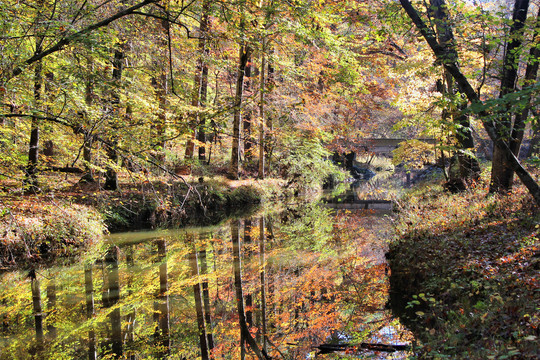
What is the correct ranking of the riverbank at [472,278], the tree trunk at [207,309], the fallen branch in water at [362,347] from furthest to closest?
the tree trunk at [207,309] < the fallen branch in water at [362,347] < the riverbank at [472,278]

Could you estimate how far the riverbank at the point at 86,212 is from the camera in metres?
7.17

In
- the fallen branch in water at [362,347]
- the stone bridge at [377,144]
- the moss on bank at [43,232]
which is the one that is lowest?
the fallen branch in water at [362,347]

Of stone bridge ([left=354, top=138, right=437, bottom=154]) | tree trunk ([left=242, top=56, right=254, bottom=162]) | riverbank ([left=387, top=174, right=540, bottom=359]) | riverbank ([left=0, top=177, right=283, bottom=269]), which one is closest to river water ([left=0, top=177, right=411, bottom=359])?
riverbank ([left=387, top=174, right=540, bottom=359])

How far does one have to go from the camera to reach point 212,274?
7.81 metres

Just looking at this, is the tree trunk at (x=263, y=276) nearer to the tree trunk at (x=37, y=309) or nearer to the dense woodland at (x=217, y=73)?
the dense woodland at (x=217, y=73)

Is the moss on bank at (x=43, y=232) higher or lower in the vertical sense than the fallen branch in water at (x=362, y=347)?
higher

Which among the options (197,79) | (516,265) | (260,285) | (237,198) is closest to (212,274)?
(260,285)

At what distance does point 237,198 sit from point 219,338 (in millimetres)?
12057

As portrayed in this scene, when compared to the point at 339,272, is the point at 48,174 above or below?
above

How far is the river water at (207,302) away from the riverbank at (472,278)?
1.61 feet

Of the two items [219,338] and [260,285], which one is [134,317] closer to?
[219,338]

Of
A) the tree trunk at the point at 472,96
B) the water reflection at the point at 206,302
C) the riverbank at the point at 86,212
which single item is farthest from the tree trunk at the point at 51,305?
the tree trunk at the point at 472,96

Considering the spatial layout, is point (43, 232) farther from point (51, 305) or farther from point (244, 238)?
point (244, 238)

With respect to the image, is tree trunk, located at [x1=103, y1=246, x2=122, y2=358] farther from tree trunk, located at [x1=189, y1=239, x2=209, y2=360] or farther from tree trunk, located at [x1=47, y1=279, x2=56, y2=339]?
tree trunk, located at [x1=189, y1=239, x2=209, y2=360]
